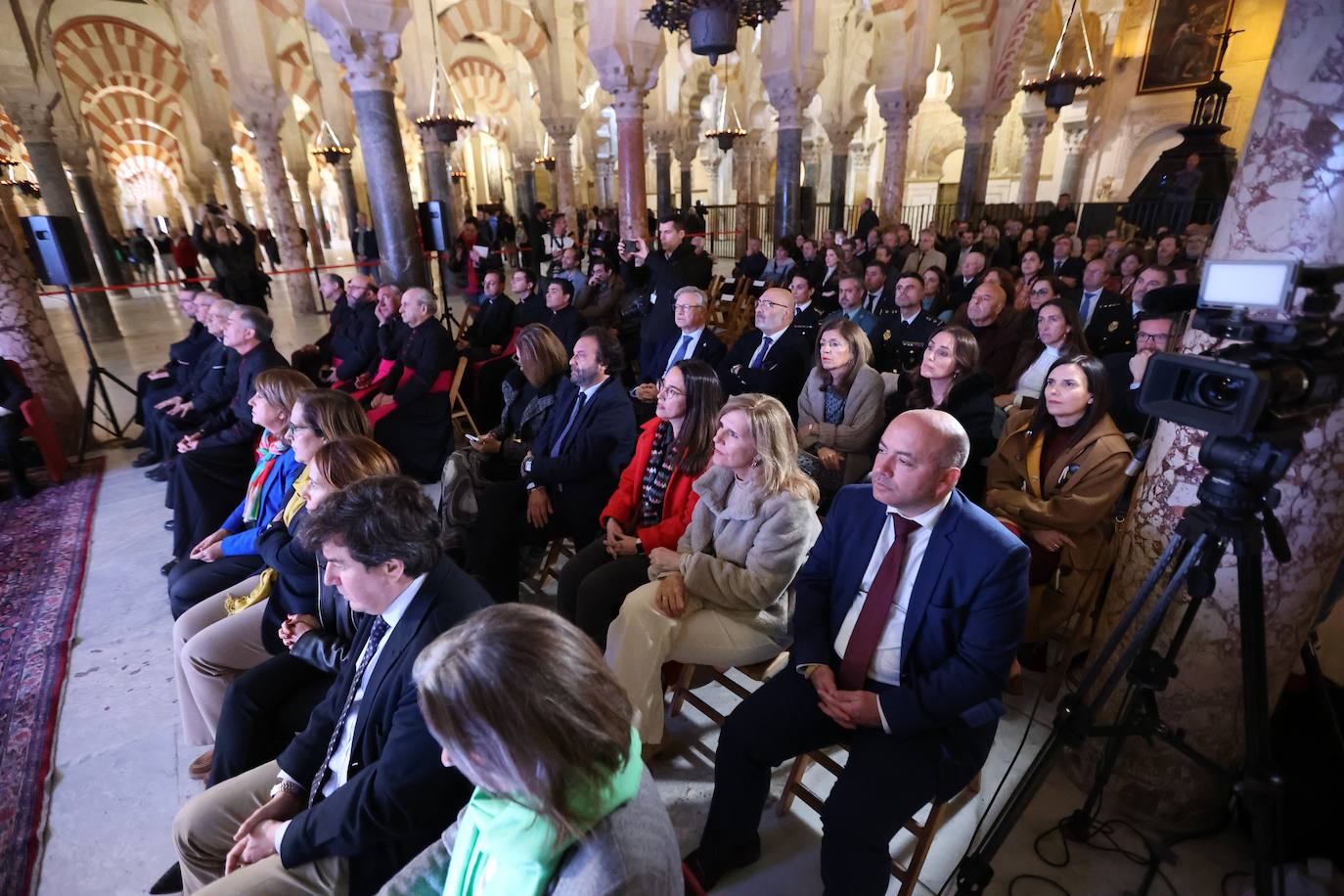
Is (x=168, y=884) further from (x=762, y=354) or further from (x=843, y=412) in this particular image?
(x=762, y=354)

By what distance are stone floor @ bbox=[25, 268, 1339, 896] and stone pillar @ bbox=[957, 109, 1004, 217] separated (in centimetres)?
1176

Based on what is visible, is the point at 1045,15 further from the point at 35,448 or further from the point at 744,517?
the point at 35,448

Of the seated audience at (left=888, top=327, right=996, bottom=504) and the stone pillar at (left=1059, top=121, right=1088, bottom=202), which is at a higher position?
the stone pillar at (left=1059, top=121, right=1088, bottom=202)

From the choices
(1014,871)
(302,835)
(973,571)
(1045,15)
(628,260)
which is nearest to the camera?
(302,835)

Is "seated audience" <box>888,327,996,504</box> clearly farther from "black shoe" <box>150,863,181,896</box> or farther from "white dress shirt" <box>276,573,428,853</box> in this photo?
"black shoe" <box>150,863,181,896</box>

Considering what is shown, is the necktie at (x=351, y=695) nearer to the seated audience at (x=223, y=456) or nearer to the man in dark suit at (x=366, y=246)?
the seated audience at (x=223, y=456)

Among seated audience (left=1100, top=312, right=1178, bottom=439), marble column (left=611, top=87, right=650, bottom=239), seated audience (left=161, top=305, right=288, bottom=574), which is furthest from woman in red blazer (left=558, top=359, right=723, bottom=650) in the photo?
marble column (left=611, top=87, right=650, bottom=239)

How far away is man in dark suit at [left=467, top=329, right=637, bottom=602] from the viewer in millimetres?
2992

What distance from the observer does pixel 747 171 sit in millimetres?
18672

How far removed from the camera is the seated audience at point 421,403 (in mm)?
4504

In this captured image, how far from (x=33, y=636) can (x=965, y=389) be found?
14.5ft

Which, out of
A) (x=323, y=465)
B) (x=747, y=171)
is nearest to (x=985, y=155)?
(x=747, y=171)

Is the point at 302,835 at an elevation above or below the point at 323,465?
below

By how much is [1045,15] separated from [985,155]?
238 centimetres
